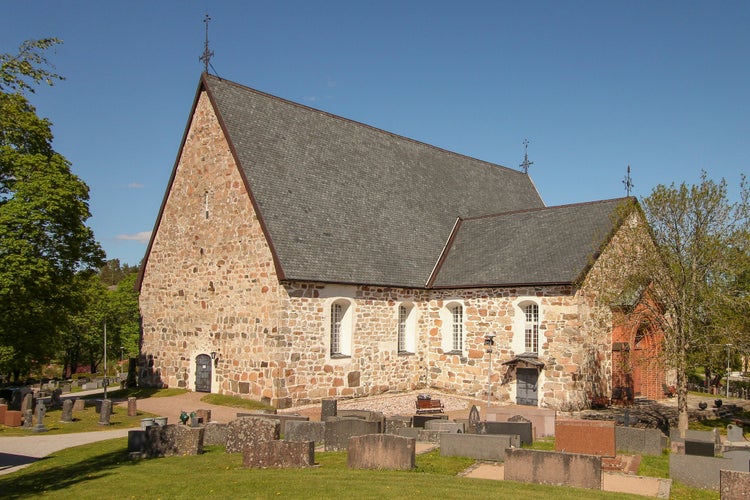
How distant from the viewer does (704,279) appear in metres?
17.1

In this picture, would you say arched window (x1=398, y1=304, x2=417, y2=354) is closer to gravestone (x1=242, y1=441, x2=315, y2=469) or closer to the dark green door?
the dark green door

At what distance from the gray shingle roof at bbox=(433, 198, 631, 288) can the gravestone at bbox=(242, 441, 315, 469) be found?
1244 centimetres

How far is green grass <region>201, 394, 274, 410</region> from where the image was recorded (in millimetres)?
20470

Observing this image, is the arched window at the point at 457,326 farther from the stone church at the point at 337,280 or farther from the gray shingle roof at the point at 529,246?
the gray shingle roof at the point at 529,246

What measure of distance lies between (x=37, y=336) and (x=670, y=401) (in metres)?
24.4

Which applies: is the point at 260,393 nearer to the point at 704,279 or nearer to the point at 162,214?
the point at 162,214

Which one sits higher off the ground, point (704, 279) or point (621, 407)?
point (704, 279)

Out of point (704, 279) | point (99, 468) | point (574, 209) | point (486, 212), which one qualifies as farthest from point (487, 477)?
point (486, 212)

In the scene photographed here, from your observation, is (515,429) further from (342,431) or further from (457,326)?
(457,326)

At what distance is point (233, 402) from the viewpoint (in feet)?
69.1

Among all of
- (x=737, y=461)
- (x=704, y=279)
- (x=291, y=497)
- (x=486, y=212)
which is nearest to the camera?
(x=291, y=497)

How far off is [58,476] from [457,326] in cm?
1634

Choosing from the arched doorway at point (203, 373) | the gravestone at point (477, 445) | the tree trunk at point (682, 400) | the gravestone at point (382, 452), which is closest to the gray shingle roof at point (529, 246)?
the tree trunk at point (682, 400)

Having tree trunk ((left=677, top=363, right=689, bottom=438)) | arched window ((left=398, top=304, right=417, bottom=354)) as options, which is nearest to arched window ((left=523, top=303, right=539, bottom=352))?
arched window ((left=398, top=304, right=417, bottom=354))
